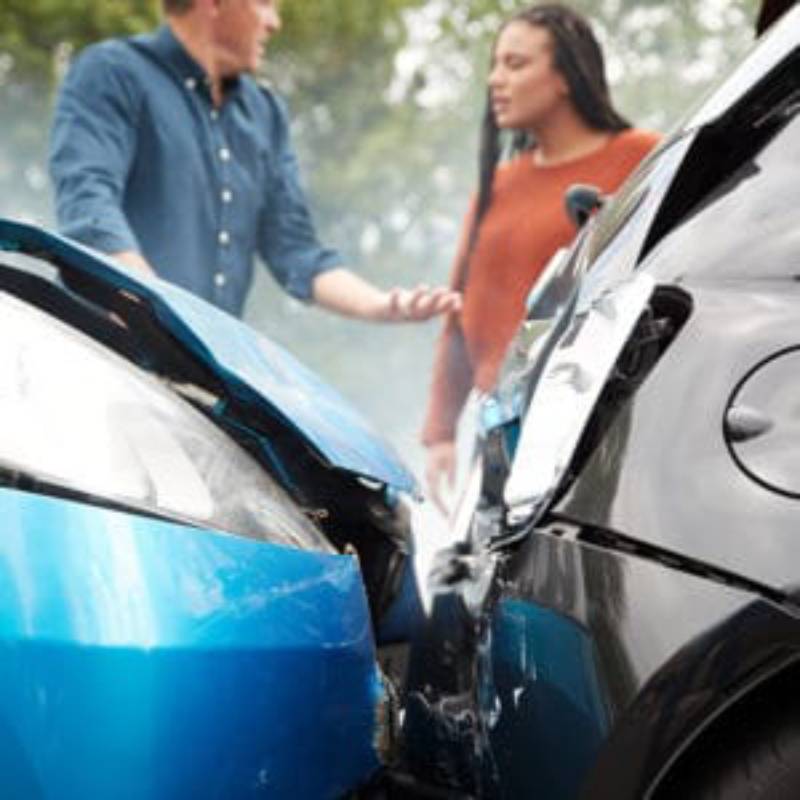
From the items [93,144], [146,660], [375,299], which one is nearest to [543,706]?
[146,660]

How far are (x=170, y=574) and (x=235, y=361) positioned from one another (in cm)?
49

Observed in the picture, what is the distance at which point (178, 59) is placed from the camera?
3689 mm

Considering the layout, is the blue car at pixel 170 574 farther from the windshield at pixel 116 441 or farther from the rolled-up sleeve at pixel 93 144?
the rolled-up sleeve at pixel 93 144

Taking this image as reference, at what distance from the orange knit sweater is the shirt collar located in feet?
2.74

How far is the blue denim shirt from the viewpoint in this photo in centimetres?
346

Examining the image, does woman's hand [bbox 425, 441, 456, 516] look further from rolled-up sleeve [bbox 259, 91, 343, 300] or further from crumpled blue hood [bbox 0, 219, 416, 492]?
crumpled blue hood [bbox 0, 219, 416, 492]

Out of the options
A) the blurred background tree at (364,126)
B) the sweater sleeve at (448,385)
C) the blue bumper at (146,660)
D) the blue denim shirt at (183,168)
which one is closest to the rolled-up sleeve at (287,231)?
the blue denim shirt at (183,168)

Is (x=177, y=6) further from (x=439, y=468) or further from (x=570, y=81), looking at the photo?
(x=439, y=468)

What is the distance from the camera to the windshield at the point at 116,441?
56.4 inches

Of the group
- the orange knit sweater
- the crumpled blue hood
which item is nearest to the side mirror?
the crumpled blue hood

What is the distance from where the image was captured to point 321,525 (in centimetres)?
180

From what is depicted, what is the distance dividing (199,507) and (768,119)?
728 millimetres

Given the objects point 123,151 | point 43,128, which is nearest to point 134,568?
point 123,151

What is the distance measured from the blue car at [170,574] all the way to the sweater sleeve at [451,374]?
2.21 metres
